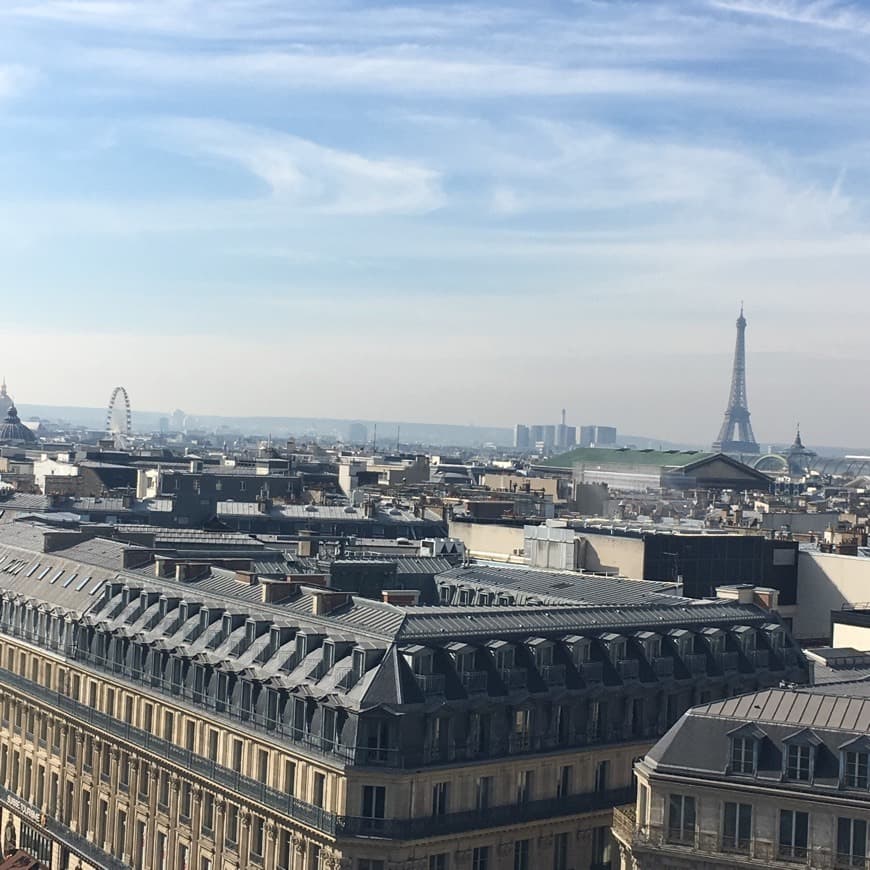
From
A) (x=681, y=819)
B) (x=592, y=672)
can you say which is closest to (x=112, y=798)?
(x=592, y=672)

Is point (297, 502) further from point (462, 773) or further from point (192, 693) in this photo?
point (462, 773)

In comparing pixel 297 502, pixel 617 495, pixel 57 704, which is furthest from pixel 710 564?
pixel 617 495

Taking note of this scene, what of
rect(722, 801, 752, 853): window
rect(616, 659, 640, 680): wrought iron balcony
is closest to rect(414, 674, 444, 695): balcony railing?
rect(616, 659, 640, 680): wrought iron balcony

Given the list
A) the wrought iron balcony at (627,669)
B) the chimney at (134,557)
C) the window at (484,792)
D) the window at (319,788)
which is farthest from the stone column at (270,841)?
the chimney at (134,557)

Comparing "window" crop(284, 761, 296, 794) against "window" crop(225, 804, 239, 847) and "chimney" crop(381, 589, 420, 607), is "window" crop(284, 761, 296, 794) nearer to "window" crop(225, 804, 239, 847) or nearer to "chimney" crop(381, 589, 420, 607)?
"window" crop(225, 804, 239, 847)

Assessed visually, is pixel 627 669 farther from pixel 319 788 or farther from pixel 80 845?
pixel 80 845

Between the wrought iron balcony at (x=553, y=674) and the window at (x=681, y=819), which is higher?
the wrought iron balcony at (x=553, y=674)

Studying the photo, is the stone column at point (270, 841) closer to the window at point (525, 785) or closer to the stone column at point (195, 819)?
the stone column at point (195, 819)
